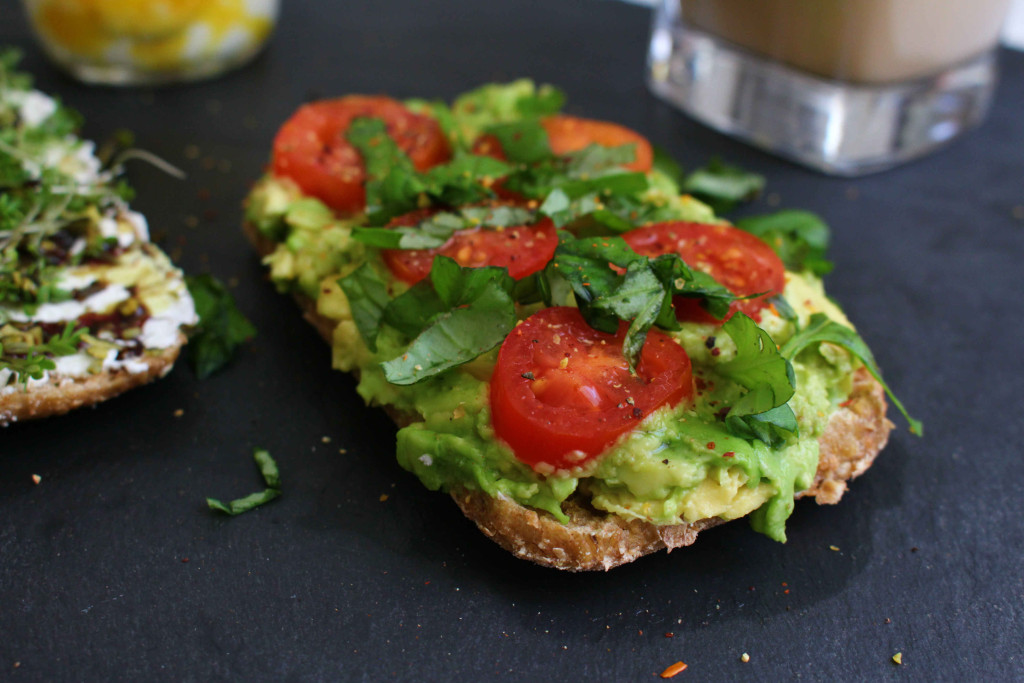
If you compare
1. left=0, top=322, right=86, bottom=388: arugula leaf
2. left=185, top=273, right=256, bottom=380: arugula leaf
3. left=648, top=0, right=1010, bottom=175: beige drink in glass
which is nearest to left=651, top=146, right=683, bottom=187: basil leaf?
left=648, top=0, right=1010, bottom=175: beige drink in glass

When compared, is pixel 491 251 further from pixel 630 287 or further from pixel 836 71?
pixel 836 71

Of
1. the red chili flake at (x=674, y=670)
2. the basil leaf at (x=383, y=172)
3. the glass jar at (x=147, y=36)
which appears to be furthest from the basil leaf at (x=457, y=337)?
the glass jar at (x=147, y=36)

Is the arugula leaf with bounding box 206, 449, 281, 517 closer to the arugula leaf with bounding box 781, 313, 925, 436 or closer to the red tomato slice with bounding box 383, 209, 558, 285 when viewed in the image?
the red tomato slice with bounding box 383, 209, 558, 285

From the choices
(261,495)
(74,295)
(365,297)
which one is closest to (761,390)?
(365,297)

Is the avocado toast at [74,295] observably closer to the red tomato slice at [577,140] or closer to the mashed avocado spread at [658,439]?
the mashed avocado spread at [658,439]

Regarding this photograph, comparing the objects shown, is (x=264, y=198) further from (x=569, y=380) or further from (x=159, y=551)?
(x=569, y=380)

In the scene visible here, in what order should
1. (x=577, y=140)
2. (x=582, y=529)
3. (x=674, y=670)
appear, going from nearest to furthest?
(x=674, y=670), (x=582, y=529), (x=577, y=140)
